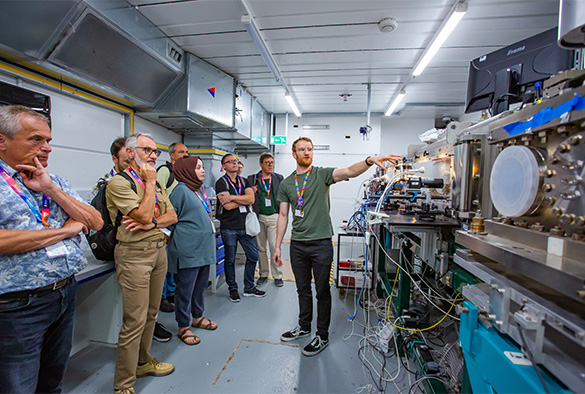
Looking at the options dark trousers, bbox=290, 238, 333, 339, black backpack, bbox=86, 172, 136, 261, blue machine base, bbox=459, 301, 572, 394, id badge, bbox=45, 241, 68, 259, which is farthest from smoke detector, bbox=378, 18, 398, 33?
id badge, bbox=45, 241, 68, 259

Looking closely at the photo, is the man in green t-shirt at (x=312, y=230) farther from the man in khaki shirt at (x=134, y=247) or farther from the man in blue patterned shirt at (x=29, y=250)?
the man in blue patterned shirt at (x=29, y=250)

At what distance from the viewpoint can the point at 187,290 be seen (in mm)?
2002

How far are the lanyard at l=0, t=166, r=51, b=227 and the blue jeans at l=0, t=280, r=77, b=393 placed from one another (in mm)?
310

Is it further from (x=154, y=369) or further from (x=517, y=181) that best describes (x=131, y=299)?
(x=517, y=181)

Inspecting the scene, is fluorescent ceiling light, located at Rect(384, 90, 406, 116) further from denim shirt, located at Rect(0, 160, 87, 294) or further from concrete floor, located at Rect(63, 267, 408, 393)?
denim shirt, located at Rect(0, 160, 87, 294)

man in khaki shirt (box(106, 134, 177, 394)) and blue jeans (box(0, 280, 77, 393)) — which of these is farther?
man in khaki shirt (box(106, 134, 177, 394))

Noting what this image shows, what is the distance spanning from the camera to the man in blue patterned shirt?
0.96m

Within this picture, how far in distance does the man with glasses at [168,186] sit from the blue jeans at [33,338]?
1.15 metres

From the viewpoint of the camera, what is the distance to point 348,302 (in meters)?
2.90

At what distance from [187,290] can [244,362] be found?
0.70 meters

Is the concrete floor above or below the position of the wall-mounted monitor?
below

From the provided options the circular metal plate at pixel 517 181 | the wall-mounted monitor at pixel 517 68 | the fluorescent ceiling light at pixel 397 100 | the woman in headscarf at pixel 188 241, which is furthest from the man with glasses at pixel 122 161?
the fluorescent ceiling light at pixel 397 100

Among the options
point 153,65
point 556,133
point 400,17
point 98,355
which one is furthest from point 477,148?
point 153,65

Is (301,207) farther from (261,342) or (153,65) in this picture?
(153,65)
